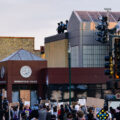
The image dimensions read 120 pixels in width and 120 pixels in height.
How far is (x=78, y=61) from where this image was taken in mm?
78188

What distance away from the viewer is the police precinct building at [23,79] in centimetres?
6406

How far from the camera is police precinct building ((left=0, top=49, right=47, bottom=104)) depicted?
64.1m

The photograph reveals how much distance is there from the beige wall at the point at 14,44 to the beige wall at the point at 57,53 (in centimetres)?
1438

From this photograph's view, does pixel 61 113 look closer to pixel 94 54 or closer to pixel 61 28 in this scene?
pixel 94 54

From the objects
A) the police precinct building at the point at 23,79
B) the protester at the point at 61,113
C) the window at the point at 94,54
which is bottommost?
the protester at the point at 61,113

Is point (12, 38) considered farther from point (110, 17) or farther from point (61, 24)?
point (110, 17)

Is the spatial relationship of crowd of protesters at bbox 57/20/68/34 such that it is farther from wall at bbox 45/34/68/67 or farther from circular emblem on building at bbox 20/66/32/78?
circular emblem on building at bbox 20/66/32/78

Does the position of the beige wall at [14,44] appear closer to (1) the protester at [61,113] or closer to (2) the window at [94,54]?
(2) the window at [94,54]

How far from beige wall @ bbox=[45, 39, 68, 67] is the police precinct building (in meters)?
17.0

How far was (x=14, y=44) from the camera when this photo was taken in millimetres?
104375

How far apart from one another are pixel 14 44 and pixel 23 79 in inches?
1595

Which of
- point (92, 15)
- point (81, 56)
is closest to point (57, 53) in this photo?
point (81, 56)

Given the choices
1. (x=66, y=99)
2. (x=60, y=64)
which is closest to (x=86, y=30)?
(x=60, y=64)

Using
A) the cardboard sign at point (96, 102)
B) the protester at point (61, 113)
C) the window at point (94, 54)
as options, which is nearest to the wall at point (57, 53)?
the window at point (94, 54)
